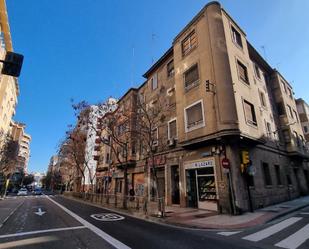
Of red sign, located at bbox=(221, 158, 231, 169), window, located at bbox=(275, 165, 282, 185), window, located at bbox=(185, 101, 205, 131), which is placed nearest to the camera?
red sign, located at bbox=(221, 158, 231, 169)

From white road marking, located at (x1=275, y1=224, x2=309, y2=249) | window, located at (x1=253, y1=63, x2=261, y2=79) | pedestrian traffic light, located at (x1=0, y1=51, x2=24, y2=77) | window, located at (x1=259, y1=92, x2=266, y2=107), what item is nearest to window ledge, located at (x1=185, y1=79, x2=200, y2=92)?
window, located at (x1=259, y1=92, x2=266, y2=107)

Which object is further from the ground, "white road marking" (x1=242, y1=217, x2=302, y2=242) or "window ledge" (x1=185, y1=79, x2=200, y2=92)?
"window ledge" (x1=185, y1=79, x2=200, y2=92)

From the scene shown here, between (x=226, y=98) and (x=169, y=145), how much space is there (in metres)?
6.84

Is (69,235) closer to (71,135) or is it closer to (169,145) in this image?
(169,145)

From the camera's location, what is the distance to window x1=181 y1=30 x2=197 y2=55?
1700 cm

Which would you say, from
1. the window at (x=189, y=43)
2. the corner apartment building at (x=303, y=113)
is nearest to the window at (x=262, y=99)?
the window at (x=189, y=43)

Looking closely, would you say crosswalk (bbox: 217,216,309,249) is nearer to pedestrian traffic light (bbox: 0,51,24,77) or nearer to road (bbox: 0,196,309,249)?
road (bbox: 0,196,309,249)

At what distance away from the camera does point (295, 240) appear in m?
6.36

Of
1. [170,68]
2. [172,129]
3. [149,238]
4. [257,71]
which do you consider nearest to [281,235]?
[149,238]

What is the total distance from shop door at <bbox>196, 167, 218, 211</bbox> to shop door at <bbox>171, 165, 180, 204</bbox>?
2.78 meters

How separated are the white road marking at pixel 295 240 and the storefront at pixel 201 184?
591 cm

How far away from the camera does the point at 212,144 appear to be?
45.4 feet

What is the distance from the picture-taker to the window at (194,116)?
579 inches

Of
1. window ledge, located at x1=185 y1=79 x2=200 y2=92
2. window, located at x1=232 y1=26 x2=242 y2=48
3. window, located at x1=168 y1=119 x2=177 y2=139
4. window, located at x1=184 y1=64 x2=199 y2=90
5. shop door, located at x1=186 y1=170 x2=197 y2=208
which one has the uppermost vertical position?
window, located at x1=232 y1=26 x2=242 y2=48
